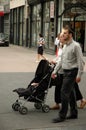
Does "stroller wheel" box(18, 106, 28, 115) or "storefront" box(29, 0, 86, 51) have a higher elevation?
"storefront" box(29, 0, 86, 51)

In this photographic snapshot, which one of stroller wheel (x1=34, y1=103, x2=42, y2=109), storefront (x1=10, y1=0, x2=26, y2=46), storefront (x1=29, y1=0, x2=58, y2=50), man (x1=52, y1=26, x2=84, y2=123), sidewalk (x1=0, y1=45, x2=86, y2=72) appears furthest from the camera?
storefront (x1=10, y1=0, x2=26, y2=46)

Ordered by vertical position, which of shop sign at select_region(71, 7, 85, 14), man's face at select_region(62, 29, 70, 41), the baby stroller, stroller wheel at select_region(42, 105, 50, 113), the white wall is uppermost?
the white wall

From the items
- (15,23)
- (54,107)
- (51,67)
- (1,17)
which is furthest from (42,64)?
(1,17)

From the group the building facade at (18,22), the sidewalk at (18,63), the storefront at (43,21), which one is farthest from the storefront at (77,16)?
the building facade at (18,22)

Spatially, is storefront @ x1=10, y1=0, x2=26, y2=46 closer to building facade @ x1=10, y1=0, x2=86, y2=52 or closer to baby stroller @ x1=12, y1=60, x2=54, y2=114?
building facade @ x1=10, y1=0, x2=86, y2=52

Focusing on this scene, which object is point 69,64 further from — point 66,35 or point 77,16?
point 77,16

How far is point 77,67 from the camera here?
8.65m

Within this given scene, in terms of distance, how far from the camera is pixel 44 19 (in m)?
37.9

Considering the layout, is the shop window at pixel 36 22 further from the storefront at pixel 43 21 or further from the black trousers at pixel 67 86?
the black trousers at pixel 67 86

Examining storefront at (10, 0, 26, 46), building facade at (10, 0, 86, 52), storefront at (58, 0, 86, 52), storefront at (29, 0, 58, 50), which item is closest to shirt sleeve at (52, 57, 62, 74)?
building facade at (10, 0, 86, 52)

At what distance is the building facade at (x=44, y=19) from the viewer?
32312 millimetres

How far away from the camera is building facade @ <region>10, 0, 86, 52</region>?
3231 centimetres

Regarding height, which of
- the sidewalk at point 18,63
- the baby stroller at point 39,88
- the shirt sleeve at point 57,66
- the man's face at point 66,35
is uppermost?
the man's face at point 66,35

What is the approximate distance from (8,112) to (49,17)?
26564 millimetres
